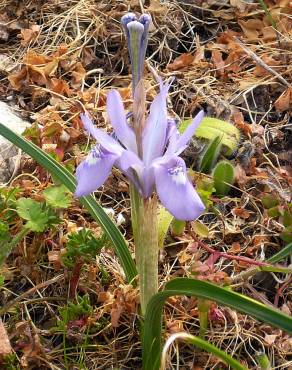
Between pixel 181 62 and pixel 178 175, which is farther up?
pixel 178 175

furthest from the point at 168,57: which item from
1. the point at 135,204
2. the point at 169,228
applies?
the point at 135,204

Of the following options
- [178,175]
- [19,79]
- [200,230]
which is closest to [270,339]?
[200,230]

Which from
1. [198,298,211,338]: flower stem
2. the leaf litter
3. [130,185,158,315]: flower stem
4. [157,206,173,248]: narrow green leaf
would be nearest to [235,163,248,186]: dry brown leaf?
the leaf litter

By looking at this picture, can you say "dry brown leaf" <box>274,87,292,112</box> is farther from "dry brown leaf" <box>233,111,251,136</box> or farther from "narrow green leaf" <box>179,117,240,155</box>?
"narrow green leaf" <box>179,117,240,155</box>

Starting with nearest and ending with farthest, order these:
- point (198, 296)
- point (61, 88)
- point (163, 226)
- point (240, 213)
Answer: point (198, 296) → point (163, 226) → point (240, 213) → point (61, 88)

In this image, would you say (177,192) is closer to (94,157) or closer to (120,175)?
(94,157)

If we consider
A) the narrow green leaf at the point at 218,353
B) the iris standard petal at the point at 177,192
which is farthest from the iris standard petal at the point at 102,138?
the narrow green leaf at the point at 218,353

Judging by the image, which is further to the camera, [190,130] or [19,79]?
[19,79]

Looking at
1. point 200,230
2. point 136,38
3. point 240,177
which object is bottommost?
point 240,177
